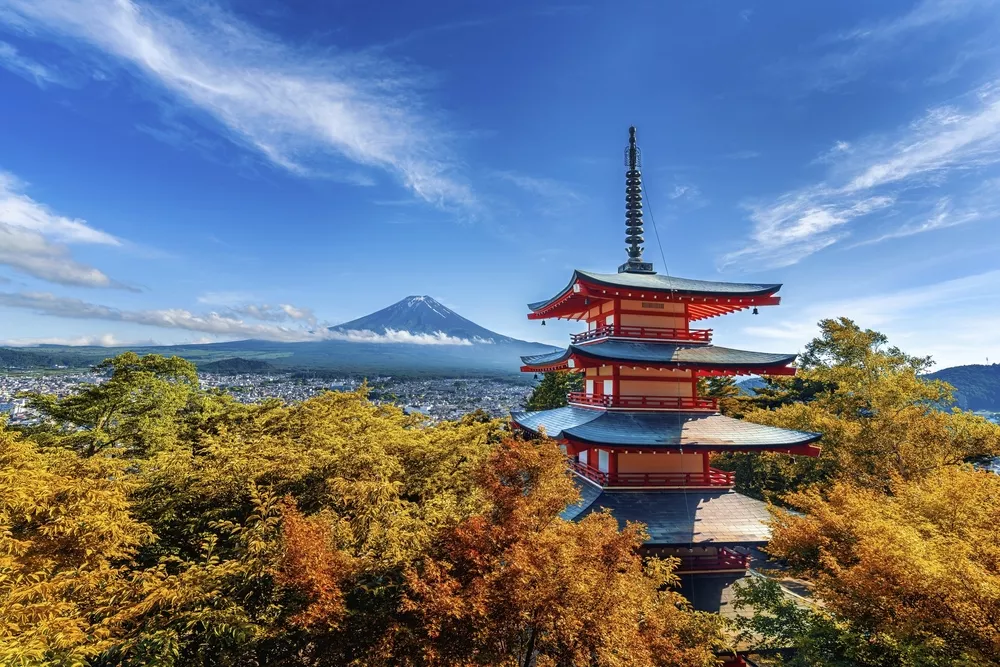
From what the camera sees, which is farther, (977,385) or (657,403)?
(977,385)

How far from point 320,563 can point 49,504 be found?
177 inches

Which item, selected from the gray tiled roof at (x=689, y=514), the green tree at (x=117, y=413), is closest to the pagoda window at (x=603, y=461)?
the gray tiled roof at (x=689, y=514)

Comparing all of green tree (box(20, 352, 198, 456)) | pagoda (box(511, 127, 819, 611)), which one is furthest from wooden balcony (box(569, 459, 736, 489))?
green tree (box(20, 352, 198, 456))

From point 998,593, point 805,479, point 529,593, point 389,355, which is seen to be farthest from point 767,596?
point 389,355

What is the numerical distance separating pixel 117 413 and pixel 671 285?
79.2 ft

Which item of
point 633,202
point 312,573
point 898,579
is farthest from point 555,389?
point 312,573

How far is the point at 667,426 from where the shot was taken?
14430 millimetres

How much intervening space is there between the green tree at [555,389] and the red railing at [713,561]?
20746mm

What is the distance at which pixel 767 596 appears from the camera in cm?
1020

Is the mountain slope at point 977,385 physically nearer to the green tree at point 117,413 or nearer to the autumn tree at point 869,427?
the autumn tree at point 869,427

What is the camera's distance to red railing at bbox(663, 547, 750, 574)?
13.1 m

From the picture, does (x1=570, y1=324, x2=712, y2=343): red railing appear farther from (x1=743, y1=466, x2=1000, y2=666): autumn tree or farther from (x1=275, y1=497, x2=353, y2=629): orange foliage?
(x1=275, y1=497, x2=353, y2=629): orange foliage

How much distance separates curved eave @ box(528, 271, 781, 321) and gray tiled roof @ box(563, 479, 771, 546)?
6.53m

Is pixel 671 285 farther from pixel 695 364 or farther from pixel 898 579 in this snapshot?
pixel 898 579
